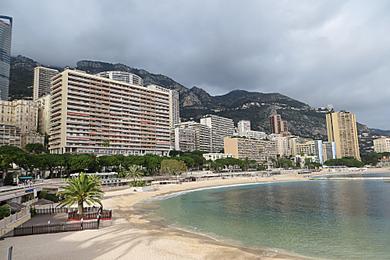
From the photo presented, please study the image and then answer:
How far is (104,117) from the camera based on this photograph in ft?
481

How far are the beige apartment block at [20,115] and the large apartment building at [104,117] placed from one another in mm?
51789

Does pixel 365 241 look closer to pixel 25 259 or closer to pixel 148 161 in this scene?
pixel 25 259

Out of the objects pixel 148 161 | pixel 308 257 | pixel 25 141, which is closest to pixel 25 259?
pixel 308 257

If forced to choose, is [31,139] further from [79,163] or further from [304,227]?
[304,227]

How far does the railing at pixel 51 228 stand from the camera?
90.7 feet

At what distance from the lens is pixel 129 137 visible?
6137 inches

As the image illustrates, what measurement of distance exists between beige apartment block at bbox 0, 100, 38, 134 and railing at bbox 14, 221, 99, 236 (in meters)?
168

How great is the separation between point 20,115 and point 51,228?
17722cm

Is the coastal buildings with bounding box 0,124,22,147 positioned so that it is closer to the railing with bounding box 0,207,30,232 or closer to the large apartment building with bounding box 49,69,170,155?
the large apartment building with bounding box 49,69,170,155

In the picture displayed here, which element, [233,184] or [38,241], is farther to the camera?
[233,184]

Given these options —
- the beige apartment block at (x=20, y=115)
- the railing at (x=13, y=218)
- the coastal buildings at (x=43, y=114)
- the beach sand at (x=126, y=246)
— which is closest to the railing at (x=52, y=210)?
the railing at (x=13, y=218)

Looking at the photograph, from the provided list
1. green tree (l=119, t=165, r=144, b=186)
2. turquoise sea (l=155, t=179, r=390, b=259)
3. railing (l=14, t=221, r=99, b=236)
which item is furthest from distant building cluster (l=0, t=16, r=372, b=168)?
railing (l=14, t=221, r=99, b=236)

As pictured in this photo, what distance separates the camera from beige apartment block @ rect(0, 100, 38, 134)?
589 feet

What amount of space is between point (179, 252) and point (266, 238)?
1058 centimetres
